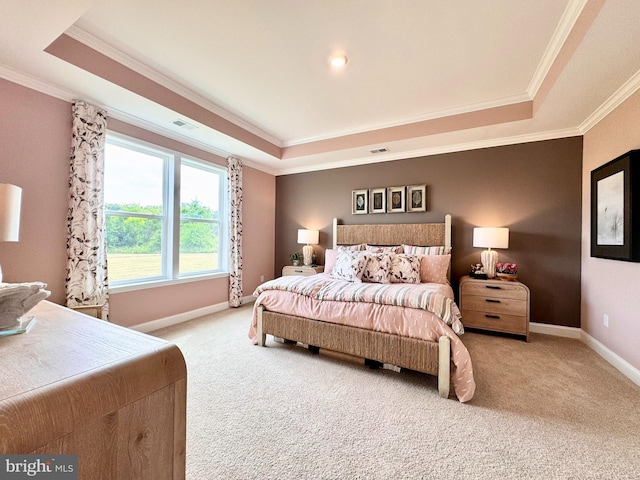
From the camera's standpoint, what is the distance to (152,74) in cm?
271

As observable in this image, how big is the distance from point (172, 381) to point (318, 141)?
163 inches

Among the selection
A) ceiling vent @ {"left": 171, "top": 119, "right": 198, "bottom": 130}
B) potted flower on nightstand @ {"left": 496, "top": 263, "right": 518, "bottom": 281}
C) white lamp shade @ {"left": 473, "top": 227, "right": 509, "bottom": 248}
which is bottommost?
potted flower on nightstand @ {"left": 496, "top": 263, "right": 518, "bottom": 281}

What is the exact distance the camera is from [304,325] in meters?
2.70

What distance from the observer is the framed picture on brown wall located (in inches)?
89.3

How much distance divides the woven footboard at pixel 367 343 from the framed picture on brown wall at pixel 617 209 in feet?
6.19

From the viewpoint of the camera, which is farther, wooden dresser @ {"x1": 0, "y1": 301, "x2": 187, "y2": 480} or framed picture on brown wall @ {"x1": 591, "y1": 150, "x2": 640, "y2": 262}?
framed picture on brown wall @ {"x1": 591, "y1": 150, "x2": 640, "y2": 262}

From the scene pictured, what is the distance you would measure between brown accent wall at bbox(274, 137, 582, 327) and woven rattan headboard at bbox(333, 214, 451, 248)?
0.18 m

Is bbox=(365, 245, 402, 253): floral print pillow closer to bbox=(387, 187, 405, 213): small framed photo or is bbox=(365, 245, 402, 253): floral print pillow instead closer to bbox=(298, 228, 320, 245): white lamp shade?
bbox=(387, 187, 405, 213): small framed photo

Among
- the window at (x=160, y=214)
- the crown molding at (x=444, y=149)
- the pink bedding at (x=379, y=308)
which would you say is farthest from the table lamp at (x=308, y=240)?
the pink bedding at (x=379, y=308)

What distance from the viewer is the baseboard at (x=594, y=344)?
91.6 inches

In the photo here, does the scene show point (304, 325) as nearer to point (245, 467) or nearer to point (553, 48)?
point (245, 467)

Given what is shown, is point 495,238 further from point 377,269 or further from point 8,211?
point 8,211

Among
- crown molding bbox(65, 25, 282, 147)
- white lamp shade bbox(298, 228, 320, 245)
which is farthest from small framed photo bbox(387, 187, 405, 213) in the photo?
crown molding bbox(65, 25, 282, 147)

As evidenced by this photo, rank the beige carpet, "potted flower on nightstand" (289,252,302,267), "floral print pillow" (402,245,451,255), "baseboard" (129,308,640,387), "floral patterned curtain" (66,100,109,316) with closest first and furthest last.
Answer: the beige carpet
"baseboard" (129,308,640,387)
"floral patterned curtain" (66,100,109,316)
"floral print pillow" (402,245,451,255)
"potted flower on nightstand" (289,252,302,267)
